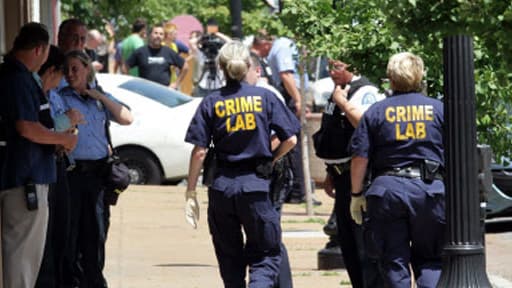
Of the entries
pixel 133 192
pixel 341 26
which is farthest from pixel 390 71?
pixel 133 192

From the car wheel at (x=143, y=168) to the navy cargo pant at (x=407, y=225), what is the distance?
32.8 ft

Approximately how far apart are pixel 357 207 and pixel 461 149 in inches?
66.7

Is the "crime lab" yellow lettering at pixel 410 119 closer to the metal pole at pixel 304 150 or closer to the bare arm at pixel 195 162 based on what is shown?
the bare arm at pixel 195 162

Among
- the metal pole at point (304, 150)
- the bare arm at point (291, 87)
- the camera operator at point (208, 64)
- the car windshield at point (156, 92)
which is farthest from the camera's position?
the camera operator at point (208, 64)

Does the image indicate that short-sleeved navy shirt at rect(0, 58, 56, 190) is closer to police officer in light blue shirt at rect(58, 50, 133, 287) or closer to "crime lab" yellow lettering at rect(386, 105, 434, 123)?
police officer in light blue shirt at rect(58, 50, 133, 287)

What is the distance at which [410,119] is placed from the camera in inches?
339

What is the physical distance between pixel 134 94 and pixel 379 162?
10.3 m

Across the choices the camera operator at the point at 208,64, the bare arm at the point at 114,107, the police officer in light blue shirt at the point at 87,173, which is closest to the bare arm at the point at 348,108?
the bare arm at the point at 114,107

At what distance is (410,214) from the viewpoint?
850 cm

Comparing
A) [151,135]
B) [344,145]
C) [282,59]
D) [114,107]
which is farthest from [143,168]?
[344,145]

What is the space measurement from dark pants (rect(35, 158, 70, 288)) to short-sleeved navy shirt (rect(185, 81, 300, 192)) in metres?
0.93

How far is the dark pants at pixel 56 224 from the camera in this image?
30.9 feet

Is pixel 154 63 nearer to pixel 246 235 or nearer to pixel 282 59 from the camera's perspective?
pixel 282 59

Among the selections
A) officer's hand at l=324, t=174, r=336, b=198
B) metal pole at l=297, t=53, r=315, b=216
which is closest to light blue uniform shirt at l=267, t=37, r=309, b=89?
metal pole at l=297, t=53, r=315, b=216
